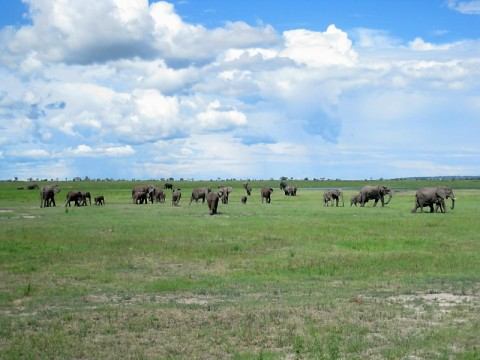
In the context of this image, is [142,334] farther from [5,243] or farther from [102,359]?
[5,243]

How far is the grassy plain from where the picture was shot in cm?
1009

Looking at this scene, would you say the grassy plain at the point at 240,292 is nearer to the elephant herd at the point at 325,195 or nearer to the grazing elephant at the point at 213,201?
the grazing elephant at the point at 213,201

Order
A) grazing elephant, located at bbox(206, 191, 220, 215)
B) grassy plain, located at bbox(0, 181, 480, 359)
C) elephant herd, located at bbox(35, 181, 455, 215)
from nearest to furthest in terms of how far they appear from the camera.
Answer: grassy plain, located at bbox(0, 181, 480, 359) < grazing elephant, located at bbox(206, 191, 220, 215) < elephant herd, located at bbox(35, 181, 455, 215)

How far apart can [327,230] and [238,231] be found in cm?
445

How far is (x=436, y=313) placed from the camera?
40.9ft

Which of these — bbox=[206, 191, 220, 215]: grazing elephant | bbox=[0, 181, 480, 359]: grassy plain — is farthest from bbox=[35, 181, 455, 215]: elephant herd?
bbox=[0, 181, 480, 359]: grassy plain

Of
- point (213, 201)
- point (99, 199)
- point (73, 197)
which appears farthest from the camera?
point (99, 199)

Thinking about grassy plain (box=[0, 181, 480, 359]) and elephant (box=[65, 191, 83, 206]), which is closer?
grassy plain (box=[0, 181, 480, 359])

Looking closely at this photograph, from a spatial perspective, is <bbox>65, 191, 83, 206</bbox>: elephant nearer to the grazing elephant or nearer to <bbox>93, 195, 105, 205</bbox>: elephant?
<bbox>93, 195, 105, 205</bbox>: elephant

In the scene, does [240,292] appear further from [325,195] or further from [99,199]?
[99,199]

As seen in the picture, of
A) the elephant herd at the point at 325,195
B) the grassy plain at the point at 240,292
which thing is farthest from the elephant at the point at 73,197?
the grassy plain at the point at 240,292

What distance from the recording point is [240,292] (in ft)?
49.6

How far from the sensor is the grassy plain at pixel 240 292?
33.1 ft

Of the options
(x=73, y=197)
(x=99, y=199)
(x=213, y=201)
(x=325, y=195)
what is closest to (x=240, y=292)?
(x=213, y=201)
